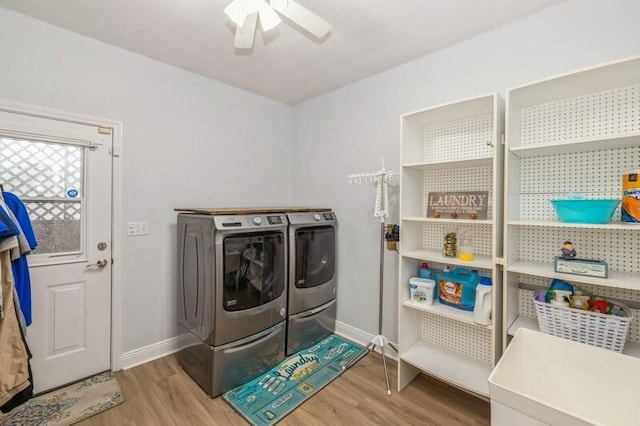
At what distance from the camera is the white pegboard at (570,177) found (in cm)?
154

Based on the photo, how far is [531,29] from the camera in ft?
5.98

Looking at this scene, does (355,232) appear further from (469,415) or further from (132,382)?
(132,382)

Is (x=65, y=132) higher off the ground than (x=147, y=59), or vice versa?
(x=147, y=59)

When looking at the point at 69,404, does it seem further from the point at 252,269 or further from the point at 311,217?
the point at 311,217

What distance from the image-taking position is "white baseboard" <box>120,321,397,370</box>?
7.65ft

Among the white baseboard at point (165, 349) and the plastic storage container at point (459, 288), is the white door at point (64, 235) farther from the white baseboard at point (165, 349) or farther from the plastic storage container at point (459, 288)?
the plastic storage container at point (459, 288)

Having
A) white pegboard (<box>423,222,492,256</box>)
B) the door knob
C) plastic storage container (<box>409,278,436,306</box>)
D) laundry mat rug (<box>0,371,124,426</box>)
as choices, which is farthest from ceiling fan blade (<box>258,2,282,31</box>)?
laundry mat rug (<box>0,371,124,426</box>)

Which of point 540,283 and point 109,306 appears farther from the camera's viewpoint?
point 109,306

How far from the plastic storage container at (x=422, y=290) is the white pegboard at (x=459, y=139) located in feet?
2.82

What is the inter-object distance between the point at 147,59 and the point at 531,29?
287cm

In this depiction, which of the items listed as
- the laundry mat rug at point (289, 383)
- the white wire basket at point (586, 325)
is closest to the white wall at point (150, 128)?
the laundry mat rug at point (289, 383)

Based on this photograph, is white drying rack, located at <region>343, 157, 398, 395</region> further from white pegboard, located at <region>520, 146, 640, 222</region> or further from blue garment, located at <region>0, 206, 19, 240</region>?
blue garment, located at <region>0, 206, 19, 240</region>

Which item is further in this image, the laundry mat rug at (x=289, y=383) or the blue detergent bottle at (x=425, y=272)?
the blue detergent bottle at (x=425, y=272)

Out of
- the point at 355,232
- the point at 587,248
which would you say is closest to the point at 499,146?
the point at 587,248
